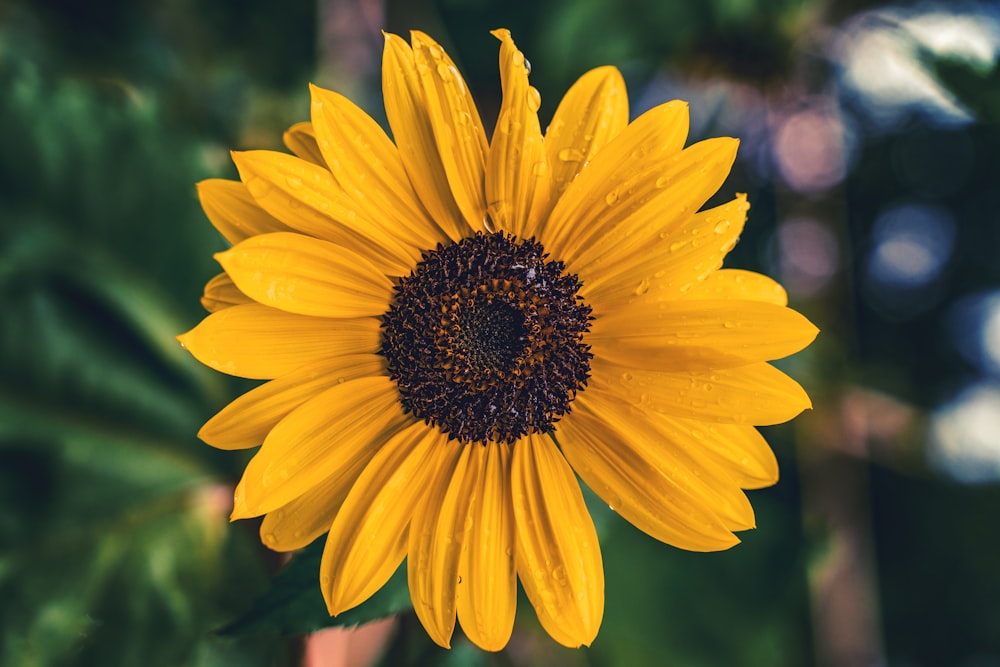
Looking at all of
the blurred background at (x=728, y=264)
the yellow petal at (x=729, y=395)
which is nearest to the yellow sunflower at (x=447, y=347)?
the yellow petal at (x=729, y=395)

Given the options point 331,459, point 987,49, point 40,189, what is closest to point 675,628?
point 331,459

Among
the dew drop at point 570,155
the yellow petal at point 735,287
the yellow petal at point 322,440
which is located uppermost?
the dew drop at point 570,155

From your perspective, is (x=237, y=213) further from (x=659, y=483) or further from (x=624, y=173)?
(x=659, y=483)

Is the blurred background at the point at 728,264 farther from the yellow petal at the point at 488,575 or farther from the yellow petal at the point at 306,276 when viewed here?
the yellow petal at the point at 306,276

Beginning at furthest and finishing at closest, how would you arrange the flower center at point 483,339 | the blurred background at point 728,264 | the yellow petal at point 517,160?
the blurred background at point 728,264, the flower center at point 483,339, the yellow petal at point 517,160

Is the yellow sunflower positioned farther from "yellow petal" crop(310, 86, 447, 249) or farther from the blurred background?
the blurred background

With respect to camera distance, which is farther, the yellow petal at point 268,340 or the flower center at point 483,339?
the flower center at point 483,339

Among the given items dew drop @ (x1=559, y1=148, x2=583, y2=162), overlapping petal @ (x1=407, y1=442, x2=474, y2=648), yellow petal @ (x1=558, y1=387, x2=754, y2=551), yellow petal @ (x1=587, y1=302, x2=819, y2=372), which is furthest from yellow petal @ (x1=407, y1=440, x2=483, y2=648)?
dew drop @ (x1=559, y1=148, x2=583, y2=162)
